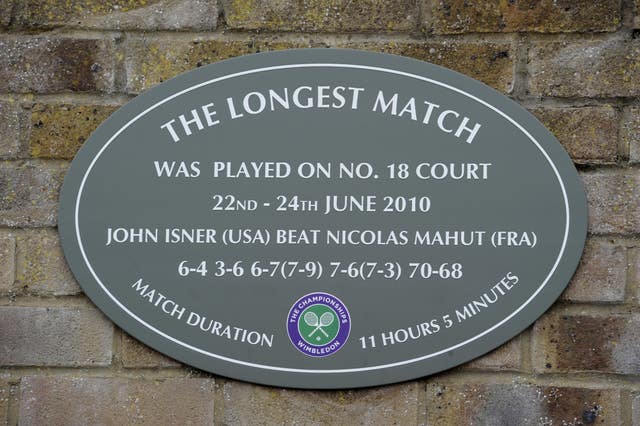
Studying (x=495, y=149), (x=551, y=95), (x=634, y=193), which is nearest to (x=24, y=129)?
(x=495, y=149)

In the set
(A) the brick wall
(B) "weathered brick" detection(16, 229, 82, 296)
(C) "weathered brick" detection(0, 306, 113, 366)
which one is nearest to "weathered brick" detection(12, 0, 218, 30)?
(A) the brick wall

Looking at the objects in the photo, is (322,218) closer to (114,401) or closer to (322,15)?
(322,15)

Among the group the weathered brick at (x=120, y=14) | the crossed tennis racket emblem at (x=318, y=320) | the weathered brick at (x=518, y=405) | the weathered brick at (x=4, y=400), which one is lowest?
the weathered brick at (x=4, y=400)

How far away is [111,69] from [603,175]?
36.6 inches

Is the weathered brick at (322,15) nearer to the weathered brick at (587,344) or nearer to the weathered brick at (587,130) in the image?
the weathered brick at (587,130)

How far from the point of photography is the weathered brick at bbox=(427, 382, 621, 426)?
1.54m

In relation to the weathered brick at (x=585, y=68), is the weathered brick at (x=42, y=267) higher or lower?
lower

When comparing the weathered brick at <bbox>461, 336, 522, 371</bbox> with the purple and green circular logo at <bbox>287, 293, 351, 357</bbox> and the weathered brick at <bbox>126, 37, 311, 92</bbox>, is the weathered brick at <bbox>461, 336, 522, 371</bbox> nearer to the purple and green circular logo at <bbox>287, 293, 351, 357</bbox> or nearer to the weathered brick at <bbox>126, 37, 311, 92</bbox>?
the purple and green circular logo at <bbox>287, 293, 351, 357</bbox>

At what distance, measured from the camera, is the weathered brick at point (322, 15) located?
1.60 metres

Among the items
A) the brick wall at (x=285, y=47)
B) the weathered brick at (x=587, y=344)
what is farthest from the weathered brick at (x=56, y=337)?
the weathered brick at (x=587, y=344)

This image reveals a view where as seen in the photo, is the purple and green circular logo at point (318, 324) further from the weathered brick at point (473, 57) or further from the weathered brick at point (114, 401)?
the weathered brick at point (473, 57)

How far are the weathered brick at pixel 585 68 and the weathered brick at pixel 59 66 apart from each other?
2.61ft

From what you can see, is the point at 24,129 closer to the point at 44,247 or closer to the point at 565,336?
the point at 44,247

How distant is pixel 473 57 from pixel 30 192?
858 millimetres
